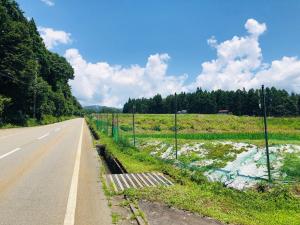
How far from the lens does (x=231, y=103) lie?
119 metres

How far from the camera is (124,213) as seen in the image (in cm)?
673

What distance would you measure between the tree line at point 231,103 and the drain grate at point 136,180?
84.8 metres

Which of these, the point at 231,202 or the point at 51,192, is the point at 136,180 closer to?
the point at 51,192

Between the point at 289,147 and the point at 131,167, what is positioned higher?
the point at 289,147

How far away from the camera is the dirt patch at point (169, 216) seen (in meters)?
5.98

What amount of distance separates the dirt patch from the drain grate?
195 centimetres

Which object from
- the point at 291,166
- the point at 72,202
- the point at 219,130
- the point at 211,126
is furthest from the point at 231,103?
the point at 72,202

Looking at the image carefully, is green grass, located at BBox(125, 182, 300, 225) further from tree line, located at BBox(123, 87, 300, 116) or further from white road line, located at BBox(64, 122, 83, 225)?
tree line, located at BBox(123, 87, 300, 116)

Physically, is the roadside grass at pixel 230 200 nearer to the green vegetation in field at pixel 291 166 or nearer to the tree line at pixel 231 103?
the green vegetation in field at pixel 291 166

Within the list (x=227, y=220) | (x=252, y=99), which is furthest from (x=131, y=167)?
(x=252, y=99)

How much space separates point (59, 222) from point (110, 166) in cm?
905

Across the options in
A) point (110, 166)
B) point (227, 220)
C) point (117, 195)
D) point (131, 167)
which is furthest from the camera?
point (110, 166)

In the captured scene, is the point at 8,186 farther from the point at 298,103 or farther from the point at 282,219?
the point at 298,103

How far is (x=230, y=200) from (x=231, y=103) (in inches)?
4575
